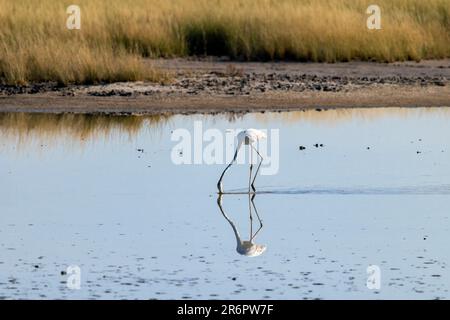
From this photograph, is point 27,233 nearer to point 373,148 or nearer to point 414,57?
point 373,148

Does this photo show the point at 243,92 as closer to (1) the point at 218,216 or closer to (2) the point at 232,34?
(2) the point at 232,34

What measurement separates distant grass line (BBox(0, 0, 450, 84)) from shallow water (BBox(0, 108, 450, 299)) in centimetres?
595

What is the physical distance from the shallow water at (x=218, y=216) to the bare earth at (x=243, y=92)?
8.49 ft

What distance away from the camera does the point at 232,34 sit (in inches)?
1117

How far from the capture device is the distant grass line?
86.7ft

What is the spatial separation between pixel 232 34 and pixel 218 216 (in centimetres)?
1473

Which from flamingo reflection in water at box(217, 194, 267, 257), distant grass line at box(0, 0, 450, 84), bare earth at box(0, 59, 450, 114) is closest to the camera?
flamingo reflection in water at box(217, 194, 267, 257)

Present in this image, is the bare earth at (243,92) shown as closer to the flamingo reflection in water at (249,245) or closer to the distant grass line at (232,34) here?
the distant grass line at (232,34)

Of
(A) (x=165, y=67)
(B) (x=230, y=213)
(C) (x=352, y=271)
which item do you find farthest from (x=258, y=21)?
(C) (x=352, y=271)

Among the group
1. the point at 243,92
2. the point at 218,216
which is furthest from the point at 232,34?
the point at 218,216

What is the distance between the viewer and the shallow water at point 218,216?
441 inches

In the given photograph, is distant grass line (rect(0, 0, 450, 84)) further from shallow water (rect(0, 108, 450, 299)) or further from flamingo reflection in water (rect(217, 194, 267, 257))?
flamingo reflection in water (rect(217, 194, 267, 257))

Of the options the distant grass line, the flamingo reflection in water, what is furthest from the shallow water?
the distant grass line
